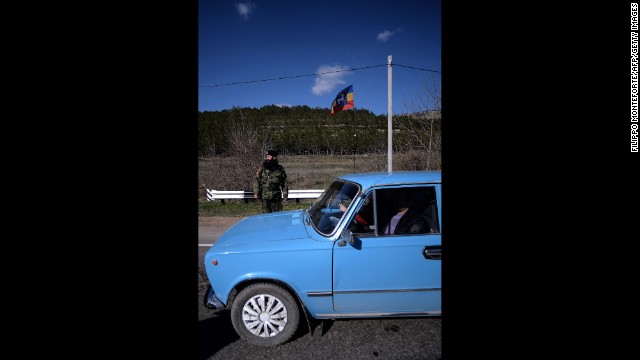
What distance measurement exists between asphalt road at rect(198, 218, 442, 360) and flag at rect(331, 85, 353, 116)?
784 centimetres

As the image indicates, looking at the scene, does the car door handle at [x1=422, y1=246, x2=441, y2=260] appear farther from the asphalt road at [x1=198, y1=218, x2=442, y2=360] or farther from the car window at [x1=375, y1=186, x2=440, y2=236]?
the asphalt road at [x1=198, y1=218, x2=442, y2=360]

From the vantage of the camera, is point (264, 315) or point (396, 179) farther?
point (396, 179)

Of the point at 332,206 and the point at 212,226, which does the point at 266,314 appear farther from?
the point at 212,226

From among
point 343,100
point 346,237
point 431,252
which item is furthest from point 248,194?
point 431,252

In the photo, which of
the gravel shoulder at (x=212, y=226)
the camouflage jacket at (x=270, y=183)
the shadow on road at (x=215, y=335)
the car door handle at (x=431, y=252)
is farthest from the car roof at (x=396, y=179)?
the gravel shoulder at (x=212, y=226)

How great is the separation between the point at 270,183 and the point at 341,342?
4004 millimetres

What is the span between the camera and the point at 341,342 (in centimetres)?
294

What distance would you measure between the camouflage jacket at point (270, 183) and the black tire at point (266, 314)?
146 inches

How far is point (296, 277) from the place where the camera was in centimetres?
288

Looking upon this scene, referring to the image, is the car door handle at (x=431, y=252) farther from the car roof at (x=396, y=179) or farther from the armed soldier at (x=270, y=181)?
the armed soldier at (x=270, y=181)
